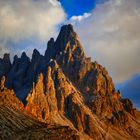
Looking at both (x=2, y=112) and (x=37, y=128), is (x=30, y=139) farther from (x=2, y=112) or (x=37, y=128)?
(x=2, y=112)

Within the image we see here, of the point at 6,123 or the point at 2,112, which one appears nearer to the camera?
the point at 6,123

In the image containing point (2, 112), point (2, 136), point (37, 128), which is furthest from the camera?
point (2, 112)

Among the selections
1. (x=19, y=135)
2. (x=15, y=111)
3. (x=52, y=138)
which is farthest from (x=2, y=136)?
(x=15, y=111)

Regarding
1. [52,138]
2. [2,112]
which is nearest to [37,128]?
[52,138]

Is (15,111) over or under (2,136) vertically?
over

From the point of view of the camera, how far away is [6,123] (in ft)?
449

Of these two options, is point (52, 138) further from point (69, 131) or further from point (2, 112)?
point (2, 112)

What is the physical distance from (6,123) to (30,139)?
1207 cm

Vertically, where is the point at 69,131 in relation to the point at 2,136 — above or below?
above

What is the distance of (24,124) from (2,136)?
16.3 m

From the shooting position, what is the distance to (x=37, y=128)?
13488 cm

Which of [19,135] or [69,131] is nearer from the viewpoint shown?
[19,135]

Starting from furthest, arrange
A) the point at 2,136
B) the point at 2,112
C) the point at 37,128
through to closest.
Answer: the point at 2,112 → the point at 37,128 → the point at 2,136

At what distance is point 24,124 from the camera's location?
14150cm
